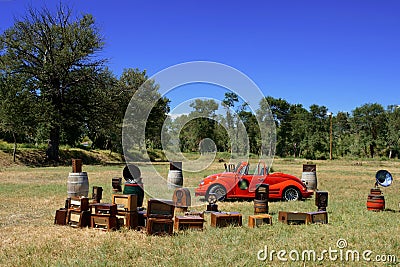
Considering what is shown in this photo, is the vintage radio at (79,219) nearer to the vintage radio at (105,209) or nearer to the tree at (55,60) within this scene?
the vintage radio at (105,209)

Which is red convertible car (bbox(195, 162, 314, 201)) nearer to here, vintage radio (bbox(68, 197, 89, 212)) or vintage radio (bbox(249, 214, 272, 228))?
vintage radio (bbox(249, 214, 272, 228))

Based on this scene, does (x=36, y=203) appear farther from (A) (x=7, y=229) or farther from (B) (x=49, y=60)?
(B) (x=49, y=60)

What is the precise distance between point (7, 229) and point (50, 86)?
26895 millimetres

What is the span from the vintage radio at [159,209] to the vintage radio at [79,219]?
1505mm

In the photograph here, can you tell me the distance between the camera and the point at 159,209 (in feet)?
24.4

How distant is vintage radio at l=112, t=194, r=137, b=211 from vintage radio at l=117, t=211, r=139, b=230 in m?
0.10

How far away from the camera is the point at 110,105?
35.2 meters

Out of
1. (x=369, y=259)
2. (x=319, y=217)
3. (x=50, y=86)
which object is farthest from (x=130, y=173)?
(x=50, y=86)

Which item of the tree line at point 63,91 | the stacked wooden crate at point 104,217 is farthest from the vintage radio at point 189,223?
the tree line at point 63,91

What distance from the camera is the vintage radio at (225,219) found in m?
8.01

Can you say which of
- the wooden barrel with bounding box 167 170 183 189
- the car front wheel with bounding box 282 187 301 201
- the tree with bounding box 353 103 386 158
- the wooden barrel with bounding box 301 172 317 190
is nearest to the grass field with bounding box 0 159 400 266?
the car front wheel with bounding box 282 187 301 201

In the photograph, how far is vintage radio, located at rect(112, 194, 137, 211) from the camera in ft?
25.2

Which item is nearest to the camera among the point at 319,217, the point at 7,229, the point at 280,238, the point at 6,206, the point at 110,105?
the point at 280,238

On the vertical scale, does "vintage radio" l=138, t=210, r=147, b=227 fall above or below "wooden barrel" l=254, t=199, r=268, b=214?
below
